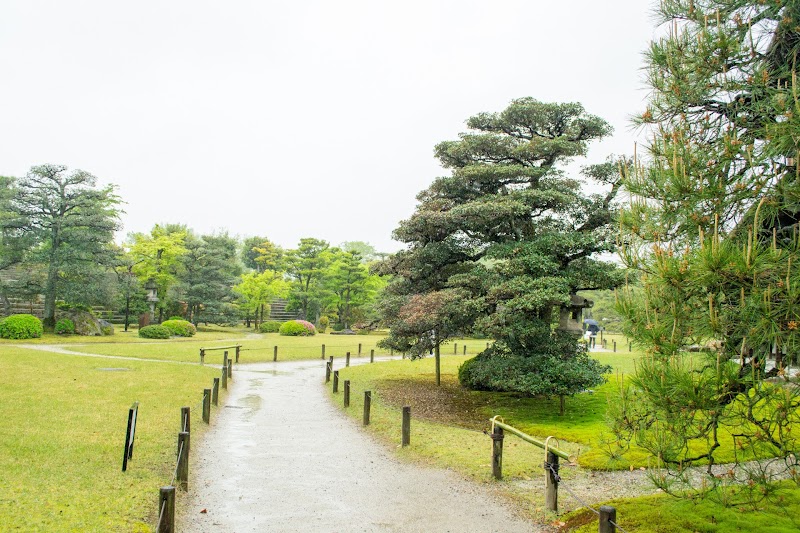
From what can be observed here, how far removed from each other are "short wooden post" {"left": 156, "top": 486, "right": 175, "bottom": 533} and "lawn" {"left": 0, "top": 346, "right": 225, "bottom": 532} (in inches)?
33.2

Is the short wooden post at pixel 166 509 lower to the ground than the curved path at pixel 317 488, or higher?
higher

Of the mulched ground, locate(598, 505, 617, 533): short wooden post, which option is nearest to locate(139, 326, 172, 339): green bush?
the mulched ground

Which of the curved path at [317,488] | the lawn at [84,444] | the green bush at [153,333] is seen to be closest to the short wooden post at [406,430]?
the curved path at [317,488]

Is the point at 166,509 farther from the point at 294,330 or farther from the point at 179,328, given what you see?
the point at 294,330

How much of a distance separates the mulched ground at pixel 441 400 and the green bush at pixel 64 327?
849 inches

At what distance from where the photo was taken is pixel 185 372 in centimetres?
1859

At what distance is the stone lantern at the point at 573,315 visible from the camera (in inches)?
534

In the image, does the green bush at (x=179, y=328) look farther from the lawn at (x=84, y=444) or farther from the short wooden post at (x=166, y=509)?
the short wooden post at (x=166, y=509)

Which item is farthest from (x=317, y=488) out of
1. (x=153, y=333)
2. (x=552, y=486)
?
(x=153, y=333)

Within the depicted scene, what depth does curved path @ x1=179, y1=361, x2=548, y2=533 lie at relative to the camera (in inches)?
247

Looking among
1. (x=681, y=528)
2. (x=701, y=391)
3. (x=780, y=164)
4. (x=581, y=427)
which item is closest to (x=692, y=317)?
(x=701, y=391)

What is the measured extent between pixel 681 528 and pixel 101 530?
6157mm

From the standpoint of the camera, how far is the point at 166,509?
5.04m

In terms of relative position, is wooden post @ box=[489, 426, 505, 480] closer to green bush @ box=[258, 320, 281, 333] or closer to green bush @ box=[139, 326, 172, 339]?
green bush @ box=[139, 326, 172, 339]
